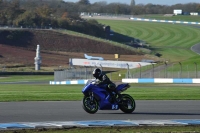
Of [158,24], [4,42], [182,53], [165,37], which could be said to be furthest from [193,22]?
[4,42]

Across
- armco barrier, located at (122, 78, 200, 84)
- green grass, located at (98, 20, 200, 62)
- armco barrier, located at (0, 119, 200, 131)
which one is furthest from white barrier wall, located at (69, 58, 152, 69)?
armco barrier, located at (0, 119, 200, 131)

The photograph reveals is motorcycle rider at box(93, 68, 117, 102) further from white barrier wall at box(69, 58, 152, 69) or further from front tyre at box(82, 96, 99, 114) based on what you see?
white barrier wall at box(69, 58, 152, 69)

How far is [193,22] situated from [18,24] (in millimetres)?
58322

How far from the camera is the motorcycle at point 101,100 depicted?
58.3 feet

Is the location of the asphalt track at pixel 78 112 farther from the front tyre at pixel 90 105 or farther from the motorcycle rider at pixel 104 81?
the motorcycle rider at pixel 104 81

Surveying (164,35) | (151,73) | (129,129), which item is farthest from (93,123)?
(164,35)

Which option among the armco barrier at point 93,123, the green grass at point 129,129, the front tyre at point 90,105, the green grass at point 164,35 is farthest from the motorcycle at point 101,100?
the green grass at point 164,35

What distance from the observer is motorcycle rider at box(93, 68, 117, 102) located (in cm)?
1775

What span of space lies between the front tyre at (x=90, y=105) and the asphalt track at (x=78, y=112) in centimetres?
16

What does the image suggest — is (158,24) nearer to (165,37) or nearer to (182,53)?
(165,37)

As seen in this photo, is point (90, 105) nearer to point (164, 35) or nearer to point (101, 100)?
point (101, 100)

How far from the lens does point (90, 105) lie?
17938mm

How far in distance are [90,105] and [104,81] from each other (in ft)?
2.83

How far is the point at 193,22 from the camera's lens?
16000 cm
